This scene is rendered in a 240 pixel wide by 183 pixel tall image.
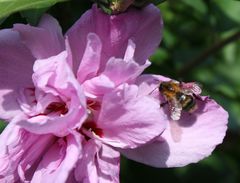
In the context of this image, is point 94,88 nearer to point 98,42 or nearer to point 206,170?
point 98,42

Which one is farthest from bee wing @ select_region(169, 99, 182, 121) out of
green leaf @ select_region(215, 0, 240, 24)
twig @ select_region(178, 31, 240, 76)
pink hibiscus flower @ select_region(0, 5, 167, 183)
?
green leaf @ select_region(215, 0, 240, 24)

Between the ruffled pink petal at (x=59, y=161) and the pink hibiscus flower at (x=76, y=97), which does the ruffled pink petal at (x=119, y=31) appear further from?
the ruffled pink petal at (x=59, y=161)

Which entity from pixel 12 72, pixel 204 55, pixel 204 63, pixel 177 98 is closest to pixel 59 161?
pixel 12 72

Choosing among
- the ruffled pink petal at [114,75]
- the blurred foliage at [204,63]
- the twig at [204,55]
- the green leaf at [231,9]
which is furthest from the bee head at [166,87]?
the green leaf at [231,9]

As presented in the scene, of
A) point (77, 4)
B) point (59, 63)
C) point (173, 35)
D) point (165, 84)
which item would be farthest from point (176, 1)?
point (59, 63)

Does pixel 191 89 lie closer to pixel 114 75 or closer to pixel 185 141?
pixel 185 141

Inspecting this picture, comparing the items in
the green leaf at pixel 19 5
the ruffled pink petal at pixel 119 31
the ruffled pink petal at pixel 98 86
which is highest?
the green leaf at pixel 19 5
